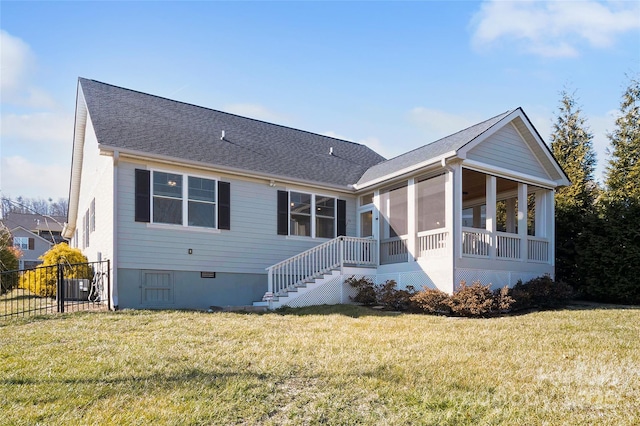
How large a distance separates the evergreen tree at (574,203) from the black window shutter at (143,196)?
11827 mm

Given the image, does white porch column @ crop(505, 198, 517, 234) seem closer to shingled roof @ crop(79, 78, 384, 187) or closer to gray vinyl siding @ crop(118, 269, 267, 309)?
shingled roof @ crop(79, 78, 384, 187)

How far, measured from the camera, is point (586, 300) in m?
14.0

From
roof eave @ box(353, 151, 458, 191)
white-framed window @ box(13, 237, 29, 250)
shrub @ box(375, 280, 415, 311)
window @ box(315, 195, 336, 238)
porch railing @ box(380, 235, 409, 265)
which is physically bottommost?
shrub @ box(375, 280, 415, 311)

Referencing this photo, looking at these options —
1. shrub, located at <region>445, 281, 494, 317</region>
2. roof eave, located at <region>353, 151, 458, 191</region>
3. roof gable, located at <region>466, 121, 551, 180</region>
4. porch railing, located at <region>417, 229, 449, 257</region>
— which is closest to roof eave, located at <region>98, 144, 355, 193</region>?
roof eave, located at <region>353, 151, 458, 191</region>

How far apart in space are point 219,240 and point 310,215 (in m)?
2.89

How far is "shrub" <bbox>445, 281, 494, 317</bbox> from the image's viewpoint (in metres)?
10.2

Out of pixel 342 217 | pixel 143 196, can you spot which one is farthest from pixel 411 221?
pixel 143 196

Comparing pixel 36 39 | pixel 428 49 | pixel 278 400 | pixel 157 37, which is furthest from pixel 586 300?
pixel 36 39

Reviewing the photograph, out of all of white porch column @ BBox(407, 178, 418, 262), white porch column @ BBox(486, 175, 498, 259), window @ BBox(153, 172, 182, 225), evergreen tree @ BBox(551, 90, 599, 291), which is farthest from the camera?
evergreen tree @ BBox(551, 90, 599, 291)

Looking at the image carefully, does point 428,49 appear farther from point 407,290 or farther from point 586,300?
point 586,300

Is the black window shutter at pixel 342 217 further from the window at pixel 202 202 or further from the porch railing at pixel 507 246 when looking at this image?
the porch railing at pixel 507 246

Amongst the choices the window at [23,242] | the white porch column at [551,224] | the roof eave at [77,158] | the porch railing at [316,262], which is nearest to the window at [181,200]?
the porch railing at [316,262]

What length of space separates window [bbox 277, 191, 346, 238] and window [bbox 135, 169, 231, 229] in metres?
1.66

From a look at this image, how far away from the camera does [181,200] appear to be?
11.8m
